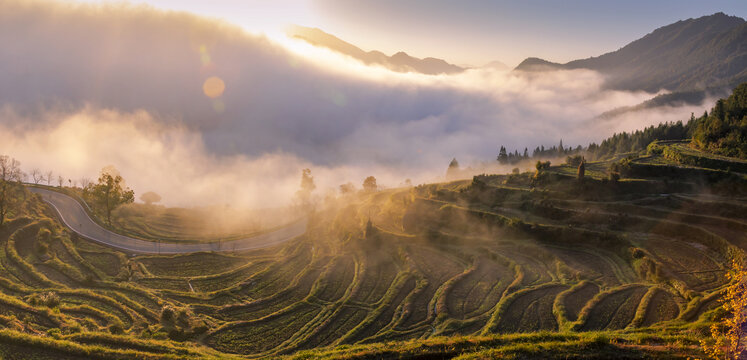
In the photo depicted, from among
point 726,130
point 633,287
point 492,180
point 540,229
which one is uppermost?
point 726,130

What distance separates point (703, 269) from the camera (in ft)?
167

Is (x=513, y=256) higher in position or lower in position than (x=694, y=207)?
lower

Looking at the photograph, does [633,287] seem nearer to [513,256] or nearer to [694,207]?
[513,256]

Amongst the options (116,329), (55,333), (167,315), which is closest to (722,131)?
(167,315)

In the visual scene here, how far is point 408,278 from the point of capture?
56594 mm

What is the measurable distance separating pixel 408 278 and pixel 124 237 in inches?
2170

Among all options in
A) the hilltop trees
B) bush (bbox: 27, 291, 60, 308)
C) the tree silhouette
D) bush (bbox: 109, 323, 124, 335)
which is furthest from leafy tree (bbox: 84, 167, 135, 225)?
the hilltop trees

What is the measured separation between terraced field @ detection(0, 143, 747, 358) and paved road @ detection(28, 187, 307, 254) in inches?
158

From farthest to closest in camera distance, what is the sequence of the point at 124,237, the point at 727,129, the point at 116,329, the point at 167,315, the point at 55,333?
the point at 727,129 < the point at 124,237 < the point at 167,315 < the point at 116,329 < the point at 55,333

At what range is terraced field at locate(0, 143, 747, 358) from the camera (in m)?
40.9

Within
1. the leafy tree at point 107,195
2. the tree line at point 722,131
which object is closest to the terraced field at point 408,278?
the leafy tree at point 107,195

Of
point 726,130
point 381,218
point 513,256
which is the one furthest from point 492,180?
point 726,130

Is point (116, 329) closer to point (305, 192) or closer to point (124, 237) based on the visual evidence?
point (124, 237)

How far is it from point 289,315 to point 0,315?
90.1 feet
